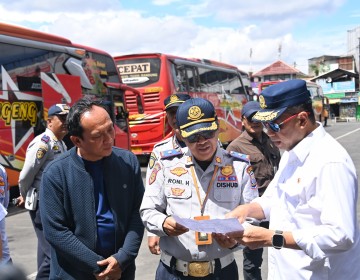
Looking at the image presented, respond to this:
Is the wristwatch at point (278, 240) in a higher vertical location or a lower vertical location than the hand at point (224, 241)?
higher

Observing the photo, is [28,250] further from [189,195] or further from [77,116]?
[189,195]

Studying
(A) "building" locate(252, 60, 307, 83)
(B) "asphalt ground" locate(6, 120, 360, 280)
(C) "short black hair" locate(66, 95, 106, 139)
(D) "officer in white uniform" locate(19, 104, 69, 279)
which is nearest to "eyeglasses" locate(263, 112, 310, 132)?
(C) "short black hair" locate(66, 95, 106, 139)

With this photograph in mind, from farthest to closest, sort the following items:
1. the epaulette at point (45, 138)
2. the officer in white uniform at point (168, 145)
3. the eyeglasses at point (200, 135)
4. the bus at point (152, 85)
A: the bus at point (152, 85) → the epaulette at point (45, 138) → the officer in white uniform at point (168, 145) → the eyeglasses at point (200, 135)

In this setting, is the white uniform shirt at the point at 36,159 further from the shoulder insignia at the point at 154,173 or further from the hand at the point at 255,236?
the hand at the point at 255,236

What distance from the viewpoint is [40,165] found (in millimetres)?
3895

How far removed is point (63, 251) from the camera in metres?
2.36

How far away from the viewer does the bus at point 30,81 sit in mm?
Result: 8352

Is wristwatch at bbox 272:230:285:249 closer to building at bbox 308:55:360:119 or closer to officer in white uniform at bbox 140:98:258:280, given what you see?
officer in white uniform at bbox 140:98:258:280

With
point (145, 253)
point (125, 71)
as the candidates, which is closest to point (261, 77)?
point (125, 71)

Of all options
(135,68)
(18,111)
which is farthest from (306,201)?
(135,68)

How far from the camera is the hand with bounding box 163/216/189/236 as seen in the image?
7.23 ft

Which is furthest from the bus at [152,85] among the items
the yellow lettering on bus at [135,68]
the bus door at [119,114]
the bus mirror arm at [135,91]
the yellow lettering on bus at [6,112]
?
the yellow lettering on bus at [6,112]

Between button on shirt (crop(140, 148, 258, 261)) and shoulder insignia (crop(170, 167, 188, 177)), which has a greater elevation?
shoulder insignia (crop(170, 167, 188, 177))

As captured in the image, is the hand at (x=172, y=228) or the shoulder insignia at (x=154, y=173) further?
the shoulder insignia at (x=154, y=173)
